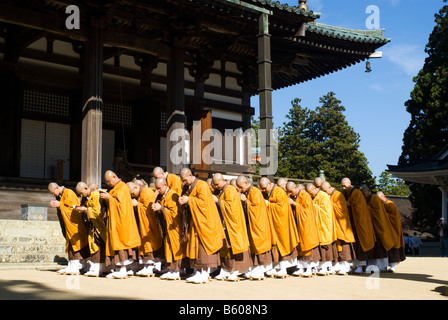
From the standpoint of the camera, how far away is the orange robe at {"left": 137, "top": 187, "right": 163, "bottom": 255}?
9.71 metres

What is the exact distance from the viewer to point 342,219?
1097cm

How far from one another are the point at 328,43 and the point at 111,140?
258 inches

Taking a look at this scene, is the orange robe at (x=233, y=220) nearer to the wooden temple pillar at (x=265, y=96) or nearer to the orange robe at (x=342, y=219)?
the wooden temple pillar at (x=265, y=96)

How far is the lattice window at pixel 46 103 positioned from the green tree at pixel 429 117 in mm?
14753

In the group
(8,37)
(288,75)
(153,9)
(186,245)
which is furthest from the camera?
(288,75)

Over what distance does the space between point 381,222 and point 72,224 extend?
583 cm

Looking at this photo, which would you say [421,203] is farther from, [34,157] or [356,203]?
[34,157]

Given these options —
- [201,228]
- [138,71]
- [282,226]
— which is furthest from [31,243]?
[138,71]

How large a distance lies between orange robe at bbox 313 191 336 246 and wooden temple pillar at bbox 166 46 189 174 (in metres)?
3.96

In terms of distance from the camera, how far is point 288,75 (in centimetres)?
1825

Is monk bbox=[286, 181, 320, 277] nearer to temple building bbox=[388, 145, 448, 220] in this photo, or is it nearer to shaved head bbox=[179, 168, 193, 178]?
shaved head bbox=[179, 168, 193, 178]

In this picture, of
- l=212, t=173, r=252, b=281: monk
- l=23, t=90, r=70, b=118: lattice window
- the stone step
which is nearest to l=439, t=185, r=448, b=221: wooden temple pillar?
l=23, t=90, r=70, b=118: lattice window
